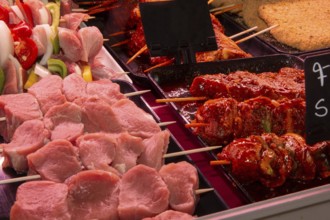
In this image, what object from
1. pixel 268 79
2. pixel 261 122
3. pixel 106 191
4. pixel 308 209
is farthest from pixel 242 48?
pixel 308 209

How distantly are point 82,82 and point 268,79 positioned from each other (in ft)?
3.60

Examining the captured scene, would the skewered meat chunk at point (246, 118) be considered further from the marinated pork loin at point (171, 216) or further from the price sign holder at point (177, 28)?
the marinated pork loin at point (171, 216)

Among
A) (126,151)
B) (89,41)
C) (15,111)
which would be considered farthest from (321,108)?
(89,41)

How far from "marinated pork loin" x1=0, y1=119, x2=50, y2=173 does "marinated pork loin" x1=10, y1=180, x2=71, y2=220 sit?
29 cm

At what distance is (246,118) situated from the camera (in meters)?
2.83

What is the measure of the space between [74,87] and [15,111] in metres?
0.34

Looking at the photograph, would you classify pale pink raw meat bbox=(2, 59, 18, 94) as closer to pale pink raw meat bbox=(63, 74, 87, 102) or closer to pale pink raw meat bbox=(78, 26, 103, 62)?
pale pink raw meat bbox=(63, 74, 87, 102)

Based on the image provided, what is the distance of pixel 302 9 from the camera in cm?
431

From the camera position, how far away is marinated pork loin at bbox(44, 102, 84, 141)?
257 centimetres

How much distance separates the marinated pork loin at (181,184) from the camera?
225 centimetres

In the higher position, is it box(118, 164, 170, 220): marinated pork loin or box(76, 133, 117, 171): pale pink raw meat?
box(76, 133, 117, 171): pale pink raw meat

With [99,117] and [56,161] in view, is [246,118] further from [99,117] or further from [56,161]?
[56,161]

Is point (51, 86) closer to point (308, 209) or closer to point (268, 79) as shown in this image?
point (268, 79)

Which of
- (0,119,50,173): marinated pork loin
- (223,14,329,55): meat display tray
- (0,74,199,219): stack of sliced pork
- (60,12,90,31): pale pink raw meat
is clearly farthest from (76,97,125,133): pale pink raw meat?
(223,14,329,55): meat display tray
